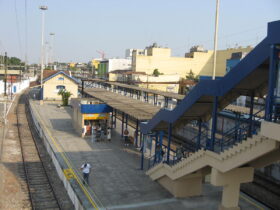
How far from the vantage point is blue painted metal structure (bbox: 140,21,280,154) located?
988 centimetres

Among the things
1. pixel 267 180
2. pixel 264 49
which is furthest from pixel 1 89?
pixel 264 49

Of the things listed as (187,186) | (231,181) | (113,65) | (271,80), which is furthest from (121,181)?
(113,65)

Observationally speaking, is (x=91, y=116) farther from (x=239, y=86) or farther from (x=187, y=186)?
(x=239, y=86)

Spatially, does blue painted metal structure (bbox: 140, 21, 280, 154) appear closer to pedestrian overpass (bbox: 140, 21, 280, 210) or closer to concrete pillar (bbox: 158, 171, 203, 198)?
pedestrian overpass (bbox: 140, 21, 280, 210)

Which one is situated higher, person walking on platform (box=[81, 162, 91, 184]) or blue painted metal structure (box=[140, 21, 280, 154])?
blue painted metal structure (box=[140, 21, 280, 154])

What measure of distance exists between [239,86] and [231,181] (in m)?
4.14

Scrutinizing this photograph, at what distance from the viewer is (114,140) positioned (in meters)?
29.8

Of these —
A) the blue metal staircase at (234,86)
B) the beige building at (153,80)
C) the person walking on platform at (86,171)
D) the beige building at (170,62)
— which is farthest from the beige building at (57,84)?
the beige building at (170,62)

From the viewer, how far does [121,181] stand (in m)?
18.7

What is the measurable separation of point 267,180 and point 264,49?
487 inches

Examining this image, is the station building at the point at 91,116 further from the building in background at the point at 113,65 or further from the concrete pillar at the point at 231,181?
the building in background at the point at 113,65

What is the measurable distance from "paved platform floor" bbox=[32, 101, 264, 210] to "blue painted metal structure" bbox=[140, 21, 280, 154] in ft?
12.7

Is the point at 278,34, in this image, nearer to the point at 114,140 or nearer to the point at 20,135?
the point at 114,140

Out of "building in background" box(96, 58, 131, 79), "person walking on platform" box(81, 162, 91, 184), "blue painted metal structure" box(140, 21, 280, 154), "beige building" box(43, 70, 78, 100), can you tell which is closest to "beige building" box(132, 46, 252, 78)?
"building in background" box(96, 58, 131, 79)
